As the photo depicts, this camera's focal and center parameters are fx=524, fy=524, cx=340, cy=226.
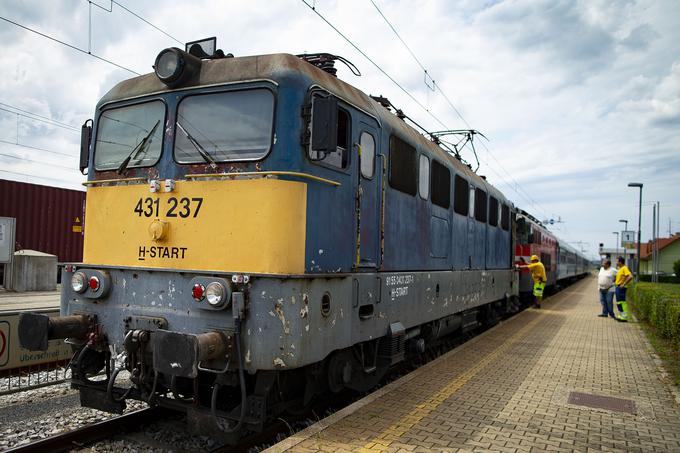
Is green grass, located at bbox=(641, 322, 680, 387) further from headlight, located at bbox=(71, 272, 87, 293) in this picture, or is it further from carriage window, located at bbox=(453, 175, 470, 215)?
headlight, located at bbox=(71, 272, 87, 293)

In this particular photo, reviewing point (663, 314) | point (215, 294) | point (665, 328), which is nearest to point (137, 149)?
point (215, 294)

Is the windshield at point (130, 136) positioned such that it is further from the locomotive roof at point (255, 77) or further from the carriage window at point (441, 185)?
the carriage window at point (441, 185)

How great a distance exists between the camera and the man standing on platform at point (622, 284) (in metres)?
14.0

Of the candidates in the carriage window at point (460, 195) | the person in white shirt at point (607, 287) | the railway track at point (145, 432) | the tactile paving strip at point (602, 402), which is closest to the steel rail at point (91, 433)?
the railway track at point (145, 432)

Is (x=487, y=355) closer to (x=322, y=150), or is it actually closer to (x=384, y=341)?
(x=384, y=341)

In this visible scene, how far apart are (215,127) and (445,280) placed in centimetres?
466

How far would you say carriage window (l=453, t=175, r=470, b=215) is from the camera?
8844 mm

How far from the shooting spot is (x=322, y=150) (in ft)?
14.7

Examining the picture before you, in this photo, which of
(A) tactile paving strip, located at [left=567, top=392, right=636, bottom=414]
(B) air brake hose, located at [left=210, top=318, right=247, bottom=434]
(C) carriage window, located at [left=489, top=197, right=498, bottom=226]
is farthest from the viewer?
(C) carriage window, located at [left=489, top=197, right=498, bottom=226]

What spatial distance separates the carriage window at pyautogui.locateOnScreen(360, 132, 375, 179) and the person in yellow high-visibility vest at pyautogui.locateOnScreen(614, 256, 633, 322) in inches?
437

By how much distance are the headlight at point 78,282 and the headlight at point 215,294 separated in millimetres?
1588

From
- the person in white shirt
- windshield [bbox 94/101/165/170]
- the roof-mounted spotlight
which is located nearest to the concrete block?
windshield [bbox 94/101/165/170]

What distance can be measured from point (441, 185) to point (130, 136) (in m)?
4.64

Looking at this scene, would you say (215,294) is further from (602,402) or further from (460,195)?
(460,195)
